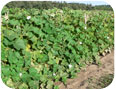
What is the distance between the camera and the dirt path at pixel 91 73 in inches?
175

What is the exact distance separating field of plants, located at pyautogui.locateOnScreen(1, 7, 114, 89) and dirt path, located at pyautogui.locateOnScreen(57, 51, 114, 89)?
15cm

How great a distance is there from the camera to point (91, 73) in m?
5.09

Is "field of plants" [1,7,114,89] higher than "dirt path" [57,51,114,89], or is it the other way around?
"field of plants" [1,7,114,89]

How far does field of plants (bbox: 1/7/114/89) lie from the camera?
11.7 ft

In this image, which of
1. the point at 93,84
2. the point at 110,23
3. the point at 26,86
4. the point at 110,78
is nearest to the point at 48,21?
the point at 26,86

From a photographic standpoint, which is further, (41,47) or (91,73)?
(91,73)

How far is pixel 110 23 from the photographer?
Result: 7344 mm

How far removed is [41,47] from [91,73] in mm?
1674

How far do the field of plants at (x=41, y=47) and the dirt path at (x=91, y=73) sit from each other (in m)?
0.15

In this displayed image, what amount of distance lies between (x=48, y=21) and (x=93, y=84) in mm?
1666

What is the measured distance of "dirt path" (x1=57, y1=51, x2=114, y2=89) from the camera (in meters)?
4.44

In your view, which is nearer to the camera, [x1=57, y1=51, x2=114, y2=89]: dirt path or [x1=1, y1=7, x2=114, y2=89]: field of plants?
[x1=1, y1=7, x2=114, y2=89]: field of plants

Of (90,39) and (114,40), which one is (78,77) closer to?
(90,39)

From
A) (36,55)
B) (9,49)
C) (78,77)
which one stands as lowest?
(78,77)
